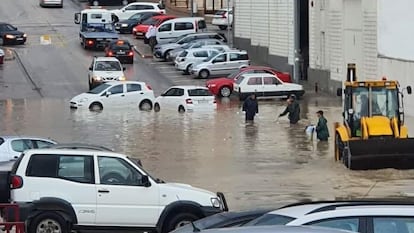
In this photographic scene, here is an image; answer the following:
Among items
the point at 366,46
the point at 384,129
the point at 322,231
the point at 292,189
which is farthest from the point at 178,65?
the point at 322,231

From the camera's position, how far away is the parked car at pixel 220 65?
55209 millimetres

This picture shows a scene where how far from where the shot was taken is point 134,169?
53.5 feet

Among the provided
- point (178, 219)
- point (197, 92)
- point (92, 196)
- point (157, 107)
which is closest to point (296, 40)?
point (197, 92)

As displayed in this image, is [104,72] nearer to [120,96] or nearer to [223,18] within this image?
[120,96]

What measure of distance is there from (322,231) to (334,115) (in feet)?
121

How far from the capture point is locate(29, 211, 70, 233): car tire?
15734 mm

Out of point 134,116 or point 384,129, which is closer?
point 384,129

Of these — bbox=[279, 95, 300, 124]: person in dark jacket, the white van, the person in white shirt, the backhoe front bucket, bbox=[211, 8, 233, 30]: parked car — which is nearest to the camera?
the backhoe front bucket

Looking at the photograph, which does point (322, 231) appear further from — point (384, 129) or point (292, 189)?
point (384, 129)

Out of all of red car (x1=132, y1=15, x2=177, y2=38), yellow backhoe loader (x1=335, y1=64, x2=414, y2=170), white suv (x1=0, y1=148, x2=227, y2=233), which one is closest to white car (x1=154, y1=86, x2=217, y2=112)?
yellow backhoe loader (x1=335, y1=64, x2=414, y2=170)

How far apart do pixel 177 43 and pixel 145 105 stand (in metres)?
16.4

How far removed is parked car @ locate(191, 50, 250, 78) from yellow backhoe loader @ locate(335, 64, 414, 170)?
25037 millimetres

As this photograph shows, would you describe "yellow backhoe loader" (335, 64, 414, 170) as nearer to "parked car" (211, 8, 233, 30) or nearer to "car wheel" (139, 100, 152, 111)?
"car wheel" (139, 100, 152, 111)

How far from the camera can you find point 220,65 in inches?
2188
